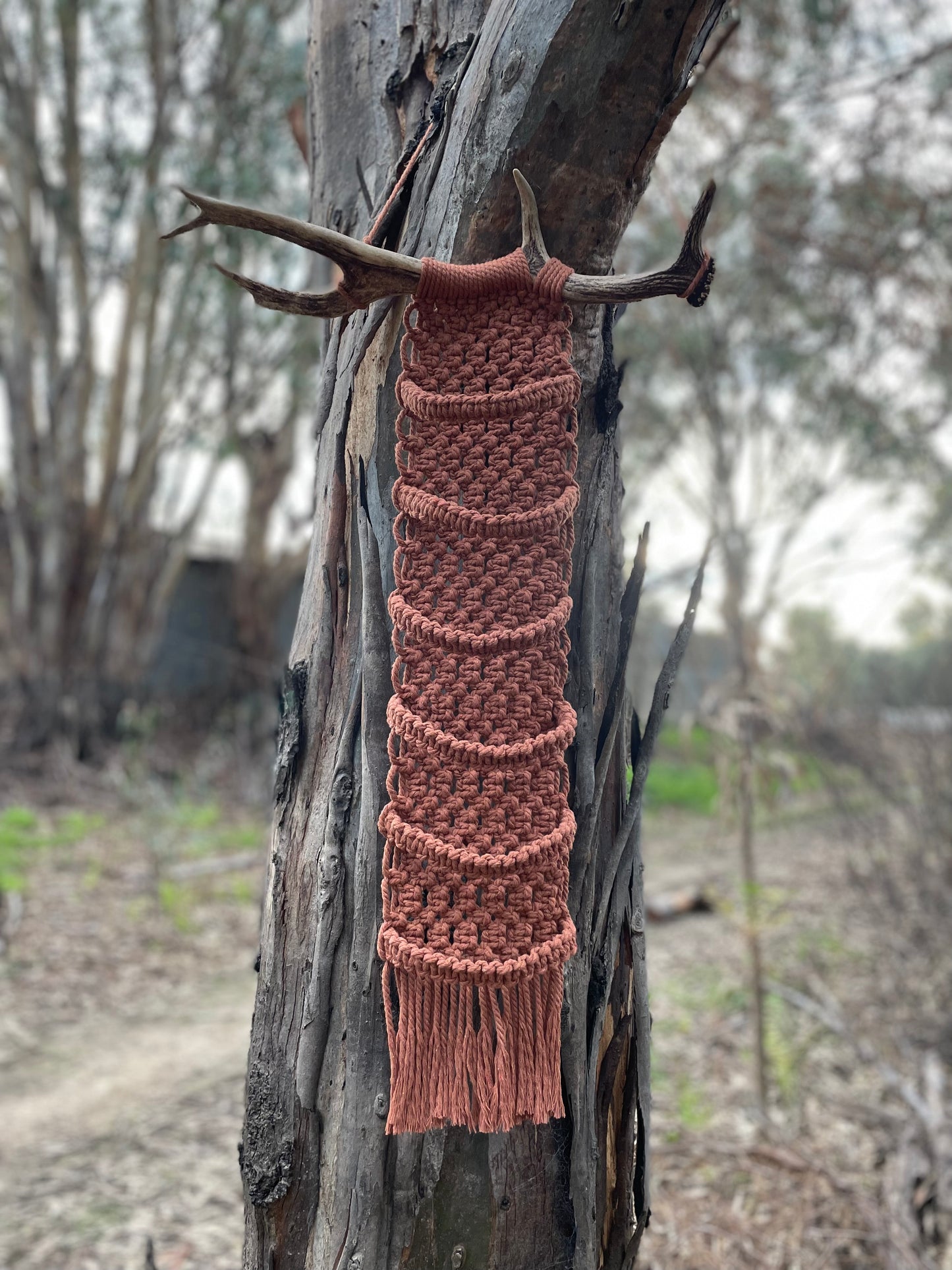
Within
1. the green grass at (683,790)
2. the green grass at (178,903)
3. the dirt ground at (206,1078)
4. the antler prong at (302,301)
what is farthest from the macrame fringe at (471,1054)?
the green grass at (683,790)

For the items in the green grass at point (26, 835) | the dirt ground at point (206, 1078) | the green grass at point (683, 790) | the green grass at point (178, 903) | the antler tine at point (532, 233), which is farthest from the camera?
the green grass at point (683, 790)

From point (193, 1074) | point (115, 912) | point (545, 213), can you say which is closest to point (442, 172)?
point (545, 213)

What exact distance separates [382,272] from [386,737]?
61cm

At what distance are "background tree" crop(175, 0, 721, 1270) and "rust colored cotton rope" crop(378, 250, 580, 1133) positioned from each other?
67 millimetres

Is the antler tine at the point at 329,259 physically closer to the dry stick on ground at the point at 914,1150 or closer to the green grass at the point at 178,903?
the dry stick on ground at the point at 914,1150

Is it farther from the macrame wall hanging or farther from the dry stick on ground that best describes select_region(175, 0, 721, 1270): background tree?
the dry stick on ground

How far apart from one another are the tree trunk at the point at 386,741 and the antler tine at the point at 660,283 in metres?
0.10

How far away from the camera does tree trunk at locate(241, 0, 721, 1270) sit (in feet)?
3.96

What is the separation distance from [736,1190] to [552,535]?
2230mm

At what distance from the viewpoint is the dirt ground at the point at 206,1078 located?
7.99 ft

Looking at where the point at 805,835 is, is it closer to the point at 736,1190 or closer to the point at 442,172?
the point at 736,1190

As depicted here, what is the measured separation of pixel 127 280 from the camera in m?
8.23

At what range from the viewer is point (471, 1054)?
1.19m

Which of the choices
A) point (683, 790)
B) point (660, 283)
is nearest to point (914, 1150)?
point (660, 283)
